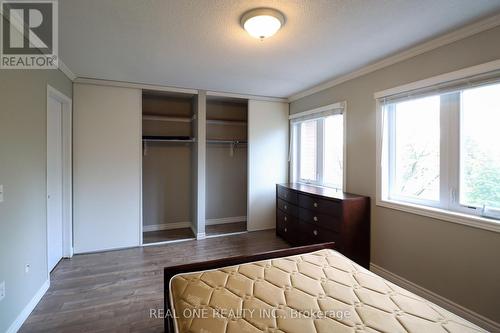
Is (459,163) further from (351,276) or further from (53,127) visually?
(53,127)

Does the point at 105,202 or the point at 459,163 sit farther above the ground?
the point at 459,163

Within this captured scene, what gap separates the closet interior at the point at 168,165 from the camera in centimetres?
450

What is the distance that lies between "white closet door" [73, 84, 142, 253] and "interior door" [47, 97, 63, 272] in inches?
8.3

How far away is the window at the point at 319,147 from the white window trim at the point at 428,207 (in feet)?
2.00

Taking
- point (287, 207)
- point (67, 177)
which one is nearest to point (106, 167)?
point (67, 177)

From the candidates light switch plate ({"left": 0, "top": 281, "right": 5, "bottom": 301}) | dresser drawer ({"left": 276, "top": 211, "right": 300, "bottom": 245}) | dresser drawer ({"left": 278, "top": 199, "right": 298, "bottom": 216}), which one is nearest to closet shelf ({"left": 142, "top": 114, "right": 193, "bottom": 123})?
dresser drawer ({"left": 278, "top": 199, "right": 298, "bottom": 216})

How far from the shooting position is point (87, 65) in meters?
2.96

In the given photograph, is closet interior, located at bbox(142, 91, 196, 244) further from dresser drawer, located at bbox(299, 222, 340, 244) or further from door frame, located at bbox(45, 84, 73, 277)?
dresser drawer, located at bbox(299, 222, 340, 244)

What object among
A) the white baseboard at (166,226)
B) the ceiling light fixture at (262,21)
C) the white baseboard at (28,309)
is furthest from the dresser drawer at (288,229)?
the white baseboard at (28,309)

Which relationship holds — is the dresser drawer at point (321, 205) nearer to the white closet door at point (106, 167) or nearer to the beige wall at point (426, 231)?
the beige wall at point (426, 231)

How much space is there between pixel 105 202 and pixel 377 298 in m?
3.58

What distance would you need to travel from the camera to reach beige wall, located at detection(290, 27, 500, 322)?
1.98 meters

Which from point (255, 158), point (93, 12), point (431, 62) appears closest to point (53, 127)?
point (93, 12)

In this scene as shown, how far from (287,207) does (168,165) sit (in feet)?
7.78
